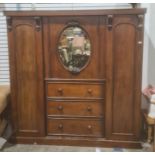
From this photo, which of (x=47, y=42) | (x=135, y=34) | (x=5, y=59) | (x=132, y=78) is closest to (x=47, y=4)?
(x=47, y=42)

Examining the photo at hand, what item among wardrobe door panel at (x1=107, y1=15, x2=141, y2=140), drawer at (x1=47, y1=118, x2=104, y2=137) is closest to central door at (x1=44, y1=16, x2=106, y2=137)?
drawer at (x1=47, y1=118, x2=104, y2=137)

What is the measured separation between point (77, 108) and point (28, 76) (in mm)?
656

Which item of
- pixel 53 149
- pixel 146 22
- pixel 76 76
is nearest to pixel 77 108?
pixel 76 76

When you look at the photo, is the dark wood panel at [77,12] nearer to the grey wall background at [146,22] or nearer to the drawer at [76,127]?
the grey wall background at [146,22]

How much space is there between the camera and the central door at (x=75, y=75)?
264 cm

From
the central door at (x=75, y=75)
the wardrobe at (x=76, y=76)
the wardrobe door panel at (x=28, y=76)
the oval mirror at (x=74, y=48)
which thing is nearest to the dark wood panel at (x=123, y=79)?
the wardrobe at (x=76, y=76)

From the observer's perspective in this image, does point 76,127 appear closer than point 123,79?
No

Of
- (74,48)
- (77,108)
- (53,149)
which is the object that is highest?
(74,48)

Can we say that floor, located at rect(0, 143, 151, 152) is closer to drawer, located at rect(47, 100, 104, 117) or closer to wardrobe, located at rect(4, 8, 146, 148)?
wardrobe, located at rect(4, 8, 146, 148)

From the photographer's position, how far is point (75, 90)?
2.77 m

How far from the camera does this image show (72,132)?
287 centimetres

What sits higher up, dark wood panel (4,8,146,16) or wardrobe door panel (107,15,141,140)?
dark wood panel (4,8,146,16)

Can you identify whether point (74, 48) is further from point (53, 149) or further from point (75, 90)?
point (53, 149)

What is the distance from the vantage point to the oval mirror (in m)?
2.67
